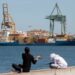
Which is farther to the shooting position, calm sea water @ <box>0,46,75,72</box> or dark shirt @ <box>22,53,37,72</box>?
calm sea water @ <box>0,46,75,72</box>

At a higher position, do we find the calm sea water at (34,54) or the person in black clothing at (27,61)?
the person in black clothing at (27,61)

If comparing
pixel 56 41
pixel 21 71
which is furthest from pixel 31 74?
pixel 56 41

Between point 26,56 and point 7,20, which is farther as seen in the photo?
point 7,20

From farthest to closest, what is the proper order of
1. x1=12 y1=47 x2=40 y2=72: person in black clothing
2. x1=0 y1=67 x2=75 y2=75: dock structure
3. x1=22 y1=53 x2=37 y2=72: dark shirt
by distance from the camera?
1. x1=22 y1=53 x2=37 y2=72: dark shirt
2. x1=12 y1=47 x2=40 y2=72: person in black clothing
3. x1=0 y1=67 x2=75 y2=75: dock structure

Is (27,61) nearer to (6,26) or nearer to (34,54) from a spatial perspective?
(34,54)

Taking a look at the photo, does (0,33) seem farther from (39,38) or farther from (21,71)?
(21,71)

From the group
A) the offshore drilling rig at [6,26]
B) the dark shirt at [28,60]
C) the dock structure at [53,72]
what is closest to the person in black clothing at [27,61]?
the dark shirt at [28,60]

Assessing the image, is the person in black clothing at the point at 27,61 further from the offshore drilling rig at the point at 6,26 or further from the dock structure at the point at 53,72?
the offshore drilling rig at the point at 6,26

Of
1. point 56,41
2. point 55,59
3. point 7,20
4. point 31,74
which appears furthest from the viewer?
point 7,20

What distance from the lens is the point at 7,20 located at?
131375 millimetres

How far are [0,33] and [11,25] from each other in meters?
6.52

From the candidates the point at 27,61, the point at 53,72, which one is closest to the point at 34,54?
the point at 27,61

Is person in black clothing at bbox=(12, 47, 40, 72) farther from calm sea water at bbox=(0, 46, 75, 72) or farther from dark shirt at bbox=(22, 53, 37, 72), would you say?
calm sea water at bbox=(0, 46, 75, 72)

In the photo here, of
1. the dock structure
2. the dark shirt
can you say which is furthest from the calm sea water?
the dark shirt
